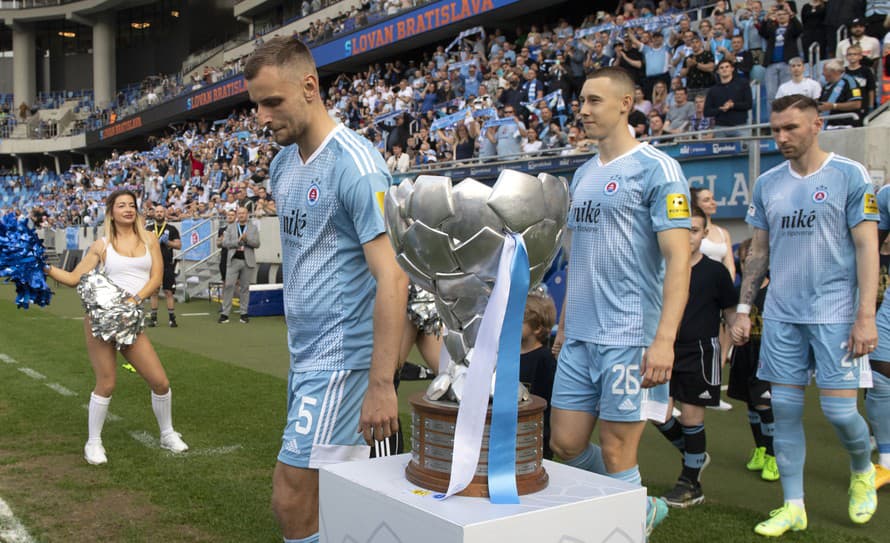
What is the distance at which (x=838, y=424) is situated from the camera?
3.94 meters

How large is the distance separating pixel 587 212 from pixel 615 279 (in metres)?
0.29

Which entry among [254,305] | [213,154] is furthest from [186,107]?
[254,305]

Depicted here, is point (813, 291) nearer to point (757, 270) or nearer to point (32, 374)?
point (757, 270)

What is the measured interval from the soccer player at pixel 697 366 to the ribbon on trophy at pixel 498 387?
119 inches

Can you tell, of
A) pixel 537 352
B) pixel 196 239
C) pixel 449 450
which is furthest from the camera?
pixel 196 239

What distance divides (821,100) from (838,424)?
292 inches

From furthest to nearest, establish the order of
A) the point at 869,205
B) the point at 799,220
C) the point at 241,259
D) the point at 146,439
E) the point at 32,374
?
the point at 241,259
the point at 32,374
the point at 146,439
the point at 799,220
the point at 869,205

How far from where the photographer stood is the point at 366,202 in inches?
100

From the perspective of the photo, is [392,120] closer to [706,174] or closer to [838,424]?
[706,174]

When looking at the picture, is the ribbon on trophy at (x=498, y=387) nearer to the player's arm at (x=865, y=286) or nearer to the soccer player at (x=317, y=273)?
the soccer player at (x=317, y=273)

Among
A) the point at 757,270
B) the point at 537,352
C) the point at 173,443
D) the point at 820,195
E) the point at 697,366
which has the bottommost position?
the point at 173,443

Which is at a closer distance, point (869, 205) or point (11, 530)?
point (869, 205)

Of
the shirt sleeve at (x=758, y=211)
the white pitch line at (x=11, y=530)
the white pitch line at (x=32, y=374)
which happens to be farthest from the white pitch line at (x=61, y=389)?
the shirt sleeve at (x=758, y=211)

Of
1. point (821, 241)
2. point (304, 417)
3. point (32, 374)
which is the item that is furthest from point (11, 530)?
point (32, 374)
